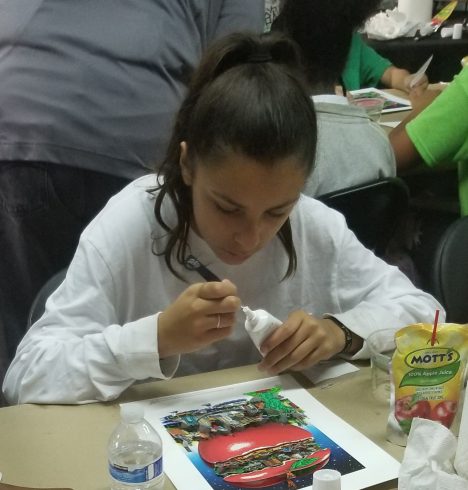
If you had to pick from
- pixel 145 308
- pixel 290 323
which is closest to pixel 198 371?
pixel 145 308

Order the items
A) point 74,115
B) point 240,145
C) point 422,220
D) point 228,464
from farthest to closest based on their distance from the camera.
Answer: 1. point 422,220
2. point 74,115
3. point 240,145
4. point 228,464

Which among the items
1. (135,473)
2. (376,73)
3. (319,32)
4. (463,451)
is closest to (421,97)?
(376,73)

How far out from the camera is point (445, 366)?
0.92m

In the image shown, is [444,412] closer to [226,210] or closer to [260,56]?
[226,210]

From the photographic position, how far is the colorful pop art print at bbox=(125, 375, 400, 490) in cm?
88

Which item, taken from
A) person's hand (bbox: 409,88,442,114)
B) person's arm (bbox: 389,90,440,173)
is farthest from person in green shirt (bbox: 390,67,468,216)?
person's hand (bbox: 409,88,442,114)

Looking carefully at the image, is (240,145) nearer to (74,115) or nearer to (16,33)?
(74,115)

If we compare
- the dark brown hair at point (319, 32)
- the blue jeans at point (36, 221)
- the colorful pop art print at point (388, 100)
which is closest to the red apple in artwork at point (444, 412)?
the blue jeans at point (36, 221)

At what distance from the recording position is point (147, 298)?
4.22 ft

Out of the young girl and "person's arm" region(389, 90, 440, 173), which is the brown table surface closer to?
the young girl

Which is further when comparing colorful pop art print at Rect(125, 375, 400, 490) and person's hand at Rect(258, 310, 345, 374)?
person's hand at Rect(258, 310, 345, 374)

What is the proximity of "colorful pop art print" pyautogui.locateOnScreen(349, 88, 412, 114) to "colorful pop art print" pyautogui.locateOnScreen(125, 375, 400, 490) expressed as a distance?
6.00 feet

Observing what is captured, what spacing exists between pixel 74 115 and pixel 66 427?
0.77 metres

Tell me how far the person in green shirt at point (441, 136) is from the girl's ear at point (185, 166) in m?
0.95
